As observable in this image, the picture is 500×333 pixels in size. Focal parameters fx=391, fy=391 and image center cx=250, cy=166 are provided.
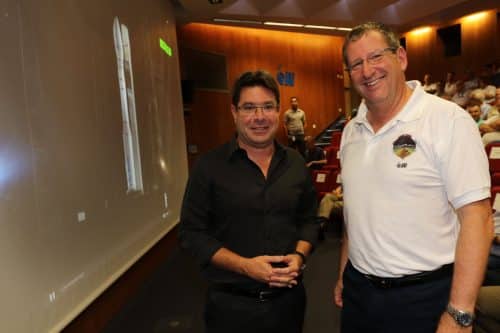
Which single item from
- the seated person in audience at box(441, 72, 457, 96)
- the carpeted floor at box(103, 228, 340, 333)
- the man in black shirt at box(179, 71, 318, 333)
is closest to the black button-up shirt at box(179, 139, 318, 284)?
the man in black shirt at box(179, 71, 318, 333)

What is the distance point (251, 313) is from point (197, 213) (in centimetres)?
37

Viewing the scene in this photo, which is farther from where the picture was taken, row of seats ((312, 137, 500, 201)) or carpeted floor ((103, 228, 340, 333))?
row of seats ((312, 137, 500, 201))

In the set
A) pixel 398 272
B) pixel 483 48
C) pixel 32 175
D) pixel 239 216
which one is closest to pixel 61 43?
pixel 32 175

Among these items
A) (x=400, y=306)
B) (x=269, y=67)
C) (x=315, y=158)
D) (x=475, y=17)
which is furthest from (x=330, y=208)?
(x=475, y=17)

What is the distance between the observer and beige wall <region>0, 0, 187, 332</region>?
1.86 meters

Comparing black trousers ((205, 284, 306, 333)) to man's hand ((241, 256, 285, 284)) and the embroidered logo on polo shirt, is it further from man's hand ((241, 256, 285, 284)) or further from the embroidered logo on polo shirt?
the embroidered logo on polo shirt

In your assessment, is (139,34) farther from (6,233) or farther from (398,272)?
(398,272)

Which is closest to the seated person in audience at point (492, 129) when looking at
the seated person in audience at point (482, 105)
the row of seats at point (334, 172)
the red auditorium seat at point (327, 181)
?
the row of seats at point (334, 172)

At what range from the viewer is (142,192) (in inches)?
154

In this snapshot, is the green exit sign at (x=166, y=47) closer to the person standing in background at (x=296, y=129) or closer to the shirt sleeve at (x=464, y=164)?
the person standing in background at (x=296, y=129)

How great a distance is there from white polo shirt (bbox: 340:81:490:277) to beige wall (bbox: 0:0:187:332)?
5.22 feet

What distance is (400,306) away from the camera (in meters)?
1.09

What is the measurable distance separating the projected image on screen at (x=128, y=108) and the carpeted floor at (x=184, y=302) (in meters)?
0.93

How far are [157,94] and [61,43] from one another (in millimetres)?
2449
